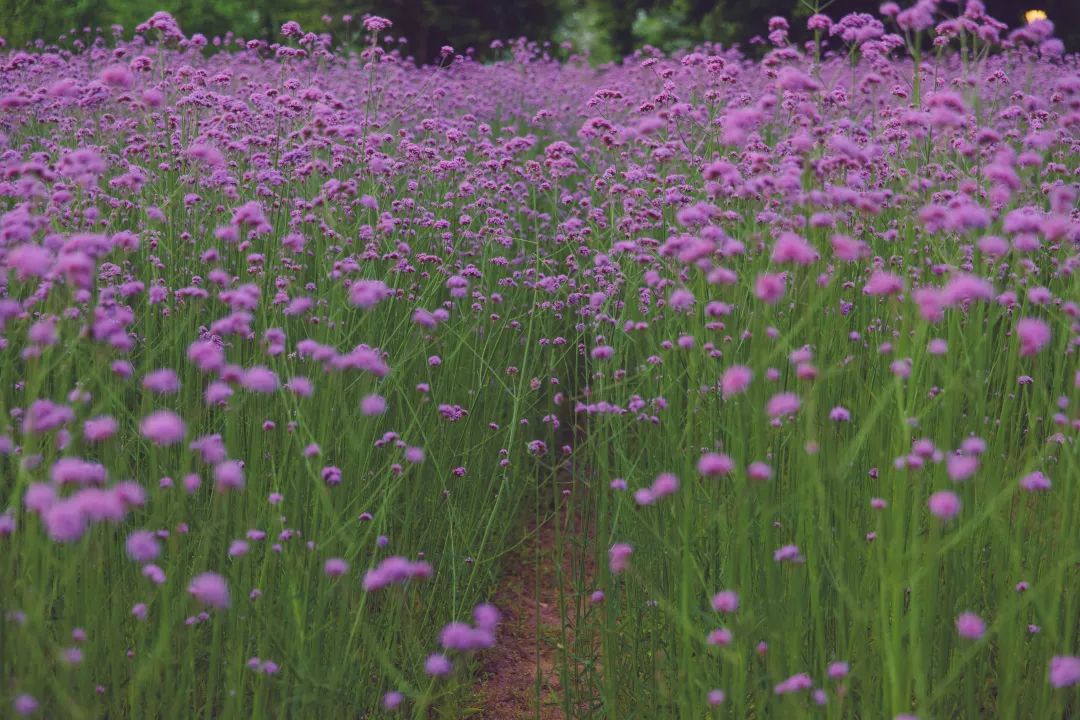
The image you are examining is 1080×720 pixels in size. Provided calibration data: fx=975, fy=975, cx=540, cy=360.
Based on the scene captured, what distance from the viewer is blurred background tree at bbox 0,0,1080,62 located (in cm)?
1361

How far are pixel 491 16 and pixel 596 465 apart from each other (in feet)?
43.3

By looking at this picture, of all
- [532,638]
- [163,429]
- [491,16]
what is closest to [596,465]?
[532,638]

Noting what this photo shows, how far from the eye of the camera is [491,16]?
51.2 ft

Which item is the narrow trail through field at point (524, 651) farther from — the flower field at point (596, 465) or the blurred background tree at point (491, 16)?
the blurred background tree at point (491, 16)

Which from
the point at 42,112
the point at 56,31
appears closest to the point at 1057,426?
the point at 42,112

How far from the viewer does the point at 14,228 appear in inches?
87.5

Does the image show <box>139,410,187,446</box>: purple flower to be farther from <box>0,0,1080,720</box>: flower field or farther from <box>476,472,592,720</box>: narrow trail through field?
<box>476,472,592,720</box>: narrow trail through field

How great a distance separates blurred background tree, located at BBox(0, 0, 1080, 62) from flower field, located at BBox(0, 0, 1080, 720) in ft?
34.1

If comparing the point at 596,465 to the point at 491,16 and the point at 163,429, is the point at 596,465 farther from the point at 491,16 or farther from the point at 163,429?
the point at 491,16

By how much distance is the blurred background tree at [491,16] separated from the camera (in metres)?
13.6

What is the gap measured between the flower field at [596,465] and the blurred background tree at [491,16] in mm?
10396

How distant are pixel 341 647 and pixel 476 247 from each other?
2.24m

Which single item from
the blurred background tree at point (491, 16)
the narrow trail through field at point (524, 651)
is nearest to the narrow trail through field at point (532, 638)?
the narrow trail through field at point (524, 651)

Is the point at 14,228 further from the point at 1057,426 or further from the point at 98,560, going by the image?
the point at 1057,426
